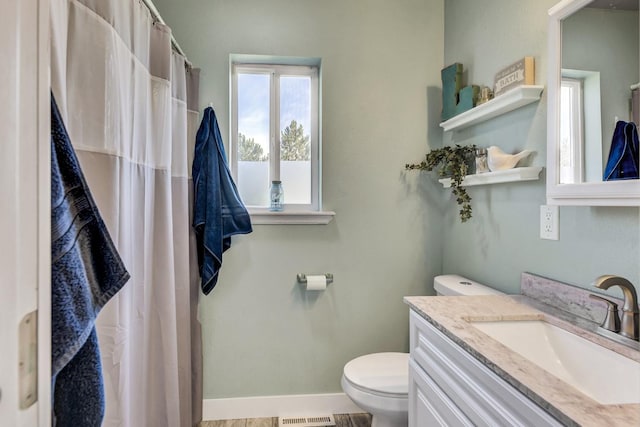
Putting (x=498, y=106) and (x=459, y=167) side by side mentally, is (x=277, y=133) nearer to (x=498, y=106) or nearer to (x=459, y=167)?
(x=459, y=167)

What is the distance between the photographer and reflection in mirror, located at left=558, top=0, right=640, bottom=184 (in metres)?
0.97

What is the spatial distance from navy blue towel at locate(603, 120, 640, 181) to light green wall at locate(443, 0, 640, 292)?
0.41ft

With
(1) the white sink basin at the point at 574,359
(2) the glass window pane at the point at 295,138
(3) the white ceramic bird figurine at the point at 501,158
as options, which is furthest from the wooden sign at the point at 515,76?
(2) the glass window pane at the point at 295,138

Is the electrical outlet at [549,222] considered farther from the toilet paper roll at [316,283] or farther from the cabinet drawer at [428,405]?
the toilet paper roll at [316,283]

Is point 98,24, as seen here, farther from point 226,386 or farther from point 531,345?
point 226,386

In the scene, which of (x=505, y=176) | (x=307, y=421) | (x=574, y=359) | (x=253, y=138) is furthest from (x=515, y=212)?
(x=307, y=421)

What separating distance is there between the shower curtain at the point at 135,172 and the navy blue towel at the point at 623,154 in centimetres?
145

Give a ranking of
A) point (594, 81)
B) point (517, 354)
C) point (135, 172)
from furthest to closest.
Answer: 1. point (135, 172)
2. point (594, 81)
3. point (517, 354)

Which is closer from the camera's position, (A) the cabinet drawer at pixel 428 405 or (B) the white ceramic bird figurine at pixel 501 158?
(A) the cabinet drawer at pixel 428 405

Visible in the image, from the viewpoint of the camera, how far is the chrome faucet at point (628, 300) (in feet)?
3.02

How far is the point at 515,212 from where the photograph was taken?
4.79 feet

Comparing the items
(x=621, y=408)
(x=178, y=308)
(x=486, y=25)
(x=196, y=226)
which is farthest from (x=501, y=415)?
(x=486, y=25)

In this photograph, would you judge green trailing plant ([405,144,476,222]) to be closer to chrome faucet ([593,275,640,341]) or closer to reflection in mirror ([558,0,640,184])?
reflection in mirror ([558,0,640,184])

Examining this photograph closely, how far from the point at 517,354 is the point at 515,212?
0.80 m
